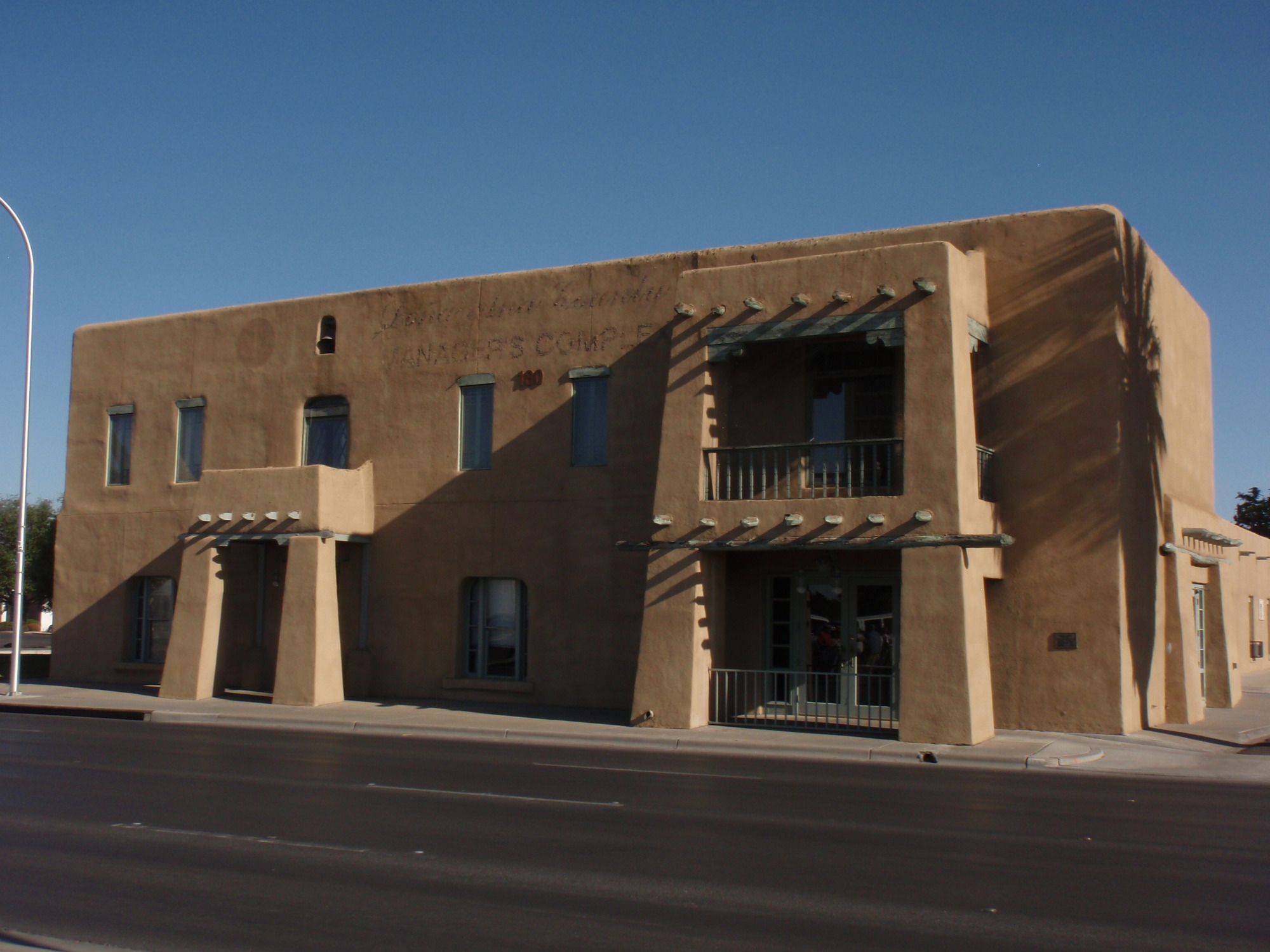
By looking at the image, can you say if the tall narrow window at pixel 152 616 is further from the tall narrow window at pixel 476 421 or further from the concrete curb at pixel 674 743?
the tall narrow window at pixel 476 421

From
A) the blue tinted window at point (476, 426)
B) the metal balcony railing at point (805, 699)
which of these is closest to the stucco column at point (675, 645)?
Answer: the metal balcony railing at point (805, 699)

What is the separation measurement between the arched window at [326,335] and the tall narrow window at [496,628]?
5.69m

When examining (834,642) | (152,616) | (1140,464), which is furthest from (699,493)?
(152,616)

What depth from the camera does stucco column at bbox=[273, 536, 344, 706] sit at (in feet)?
71.1

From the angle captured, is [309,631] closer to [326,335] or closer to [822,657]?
[326,335]

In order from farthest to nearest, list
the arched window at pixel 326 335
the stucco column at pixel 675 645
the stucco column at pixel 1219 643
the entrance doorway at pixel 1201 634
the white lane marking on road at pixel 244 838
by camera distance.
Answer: the arched window at pixel 326 335, the entrance doorway at pixel 1201 634, the stucco column at pixel 1219 643, the stucco column at pixel 675 645, the white lane marking on road at pixel 244 838

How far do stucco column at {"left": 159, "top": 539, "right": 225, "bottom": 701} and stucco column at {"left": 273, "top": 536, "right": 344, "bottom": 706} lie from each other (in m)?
1.71

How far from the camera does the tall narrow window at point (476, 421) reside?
22.6m

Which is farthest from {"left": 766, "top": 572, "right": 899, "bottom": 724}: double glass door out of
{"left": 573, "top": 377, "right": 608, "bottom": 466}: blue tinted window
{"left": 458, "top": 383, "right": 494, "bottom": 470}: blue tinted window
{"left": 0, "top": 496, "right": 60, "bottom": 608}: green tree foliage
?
{"left": 0, "top": 496, "right": 60, "bottom": 608}: green tree foliage

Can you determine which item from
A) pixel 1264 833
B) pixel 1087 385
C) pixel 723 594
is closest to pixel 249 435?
pixel 723 594

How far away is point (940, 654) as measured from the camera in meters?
16.7

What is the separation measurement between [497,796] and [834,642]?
8.83 metres

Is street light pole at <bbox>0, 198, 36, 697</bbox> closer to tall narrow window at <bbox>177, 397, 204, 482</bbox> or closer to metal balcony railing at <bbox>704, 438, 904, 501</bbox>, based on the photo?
tall narrow window at <bbox>177, 397, 204, 482</bbox>

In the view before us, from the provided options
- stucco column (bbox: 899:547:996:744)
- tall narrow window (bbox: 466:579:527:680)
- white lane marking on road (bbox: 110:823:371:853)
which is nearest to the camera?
white lane marking on road (bbox: 110:823:371:853)
